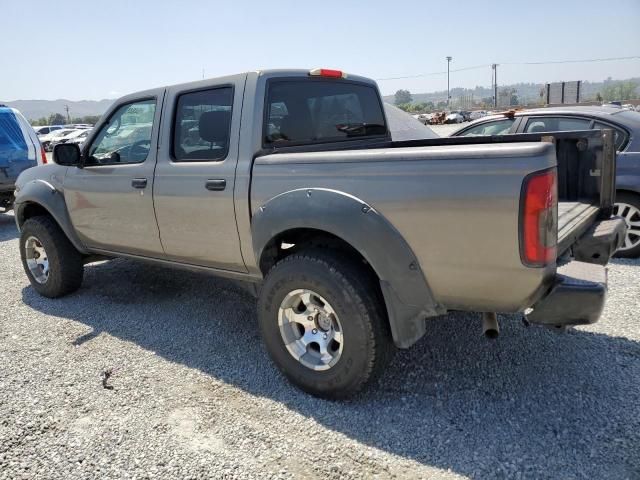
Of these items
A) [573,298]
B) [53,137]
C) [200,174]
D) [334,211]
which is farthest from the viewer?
[53,137]

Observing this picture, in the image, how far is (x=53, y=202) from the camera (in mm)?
4559

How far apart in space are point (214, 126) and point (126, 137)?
1.10 metres

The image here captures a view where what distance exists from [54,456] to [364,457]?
5.25 feet

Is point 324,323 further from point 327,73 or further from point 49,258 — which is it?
point 49,258

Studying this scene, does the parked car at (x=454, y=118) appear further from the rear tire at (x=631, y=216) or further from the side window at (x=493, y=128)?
the rear tire at (x=631, y=216)

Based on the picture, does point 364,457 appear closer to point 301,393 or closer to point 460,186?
point 301,393

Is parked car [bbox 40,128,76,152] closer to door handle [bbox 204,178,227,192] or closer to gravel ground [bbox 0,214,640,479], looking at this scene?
gravel ground [bbox 0,214,640,479]

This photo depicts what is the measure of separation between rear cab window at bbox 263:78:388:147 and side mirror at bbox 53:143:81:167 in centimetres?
201

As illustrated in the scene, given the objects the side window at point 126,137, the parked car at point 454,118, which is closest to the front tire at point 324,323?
the side window at point 126,137

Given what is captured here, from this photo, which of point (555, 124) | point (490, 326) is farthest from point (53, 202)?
point (555, 124)

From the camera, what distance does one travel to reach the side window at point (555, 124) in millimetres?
5629

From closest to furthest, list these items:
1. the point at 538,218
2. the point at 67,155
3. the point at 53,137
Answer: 1. the point at 538,218
2. the point at 67,155
3. the point at 53,137

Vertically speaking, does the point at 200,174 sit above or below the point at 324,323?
above

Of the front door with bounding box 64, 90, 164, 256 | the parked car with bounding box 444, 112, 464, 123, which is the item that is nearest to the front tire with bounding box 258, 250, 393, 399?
the front door with bounding box 64, 90, 164, 256
